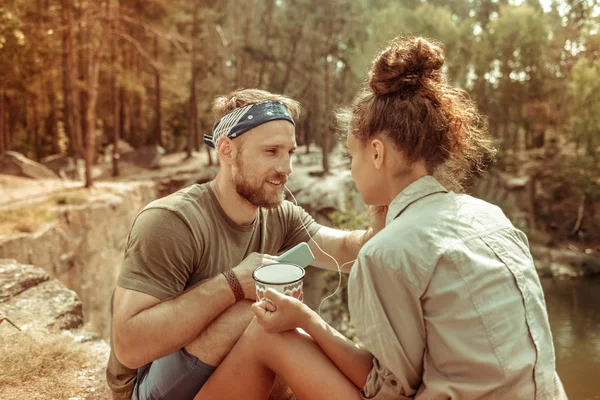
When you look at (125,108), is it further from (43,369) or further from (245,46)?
(43,369)

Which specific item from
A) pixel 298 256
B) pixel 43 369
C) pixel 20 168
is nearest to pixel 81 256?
pixel 43 369

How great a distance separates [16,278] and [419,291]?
12.8ft

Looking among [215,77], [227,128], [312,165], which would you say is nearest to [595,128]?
[312,165]

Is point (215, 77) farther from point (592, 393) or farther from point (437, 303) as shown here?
point (437, 303)

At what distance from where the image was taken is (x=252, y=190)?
7.65 feet

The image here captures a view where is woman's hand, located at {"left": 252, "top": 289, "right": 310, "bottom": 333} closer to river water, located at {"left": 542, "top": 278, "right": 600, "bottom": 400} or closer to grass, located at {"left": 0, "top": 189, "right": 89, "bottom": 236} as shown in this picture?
grass, located at {"left": 0, "top": 189, "right": 89, "bottom": 236}

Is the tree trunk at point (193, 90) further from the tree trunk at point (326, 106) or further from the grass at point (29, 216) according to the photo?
the grass at point (29, 216)

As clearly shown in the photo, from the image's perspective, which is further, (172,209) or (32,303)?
(32,303)

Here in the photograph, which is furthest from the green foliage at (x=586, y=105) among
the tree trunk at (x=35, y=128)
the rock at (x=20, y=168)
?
the tree trunk at (x=35, y=128)

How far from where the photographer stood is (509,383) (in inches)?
52.6

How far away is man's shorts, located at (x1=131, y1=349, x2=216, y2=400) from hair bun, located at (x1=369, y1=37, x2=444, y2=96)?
1.31 metres

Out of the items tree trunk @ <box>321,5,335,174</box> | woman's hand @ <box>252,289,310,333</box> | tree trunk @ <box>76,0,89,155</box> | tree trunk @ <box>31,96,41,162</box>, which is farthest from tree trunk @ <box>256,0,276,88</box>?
woman's hand @ <box>252,289,310,333</box>

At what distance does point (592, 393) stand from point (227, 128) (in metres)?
11.2

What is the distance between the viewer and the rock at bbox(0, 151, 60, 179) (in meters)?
12.8
